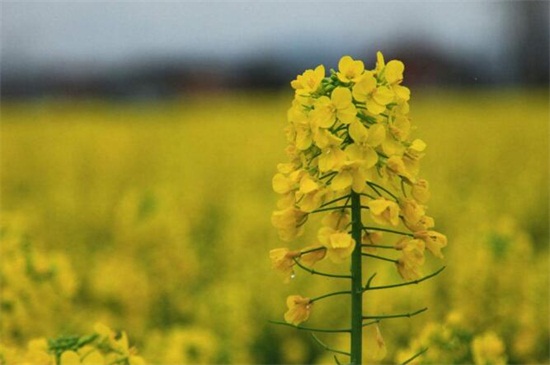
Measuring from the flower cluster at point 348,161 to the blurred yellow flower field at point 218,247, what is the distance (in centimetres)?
7

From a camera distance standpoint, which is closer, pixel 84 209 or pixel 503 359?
pixel 503 359

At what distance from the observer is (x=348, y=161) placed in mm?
1569

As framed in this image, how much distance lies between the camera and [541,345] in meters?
3.51

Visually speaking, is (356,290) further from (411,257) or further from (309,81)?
(309,81)

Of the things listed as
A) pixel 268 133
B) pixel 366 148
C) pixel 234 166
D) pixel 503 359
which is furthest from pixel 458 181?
pixel 366 148

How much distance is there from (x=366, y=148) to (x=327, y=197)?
0.11 meters

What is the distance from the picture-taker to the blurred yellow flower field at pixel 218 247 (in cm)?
300

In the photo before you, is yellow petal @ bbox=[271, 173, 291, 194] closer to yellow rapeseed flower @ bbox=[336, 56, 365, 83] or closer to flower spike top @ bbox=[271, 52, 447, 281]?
flower spike top @ bbox=[271, 52, 447, 281]

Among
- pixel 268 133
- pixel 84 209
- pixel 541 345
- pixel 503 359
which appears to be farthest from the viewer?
pixel 268 133

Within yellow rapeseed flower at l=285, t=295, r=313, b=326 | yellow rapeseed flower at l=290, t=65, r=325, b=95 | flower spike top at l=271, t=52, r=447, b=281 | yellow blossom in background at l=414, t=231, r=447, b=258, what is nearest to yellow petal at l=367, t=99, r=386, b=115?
flower spike top at l=271, t=52, r=447, b=281

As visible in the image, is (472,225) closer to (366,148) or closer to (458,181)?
(458,181)

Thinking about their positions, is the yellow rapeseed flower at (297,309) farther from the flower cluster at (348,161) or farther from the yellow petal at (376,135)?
the yellow petal at (376,135)

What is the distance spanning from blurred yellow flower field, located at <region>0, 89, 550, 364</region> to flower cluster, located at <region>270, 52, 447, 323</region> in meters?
0.07

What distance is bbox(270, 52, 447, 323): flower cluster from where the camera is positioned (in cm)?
159
